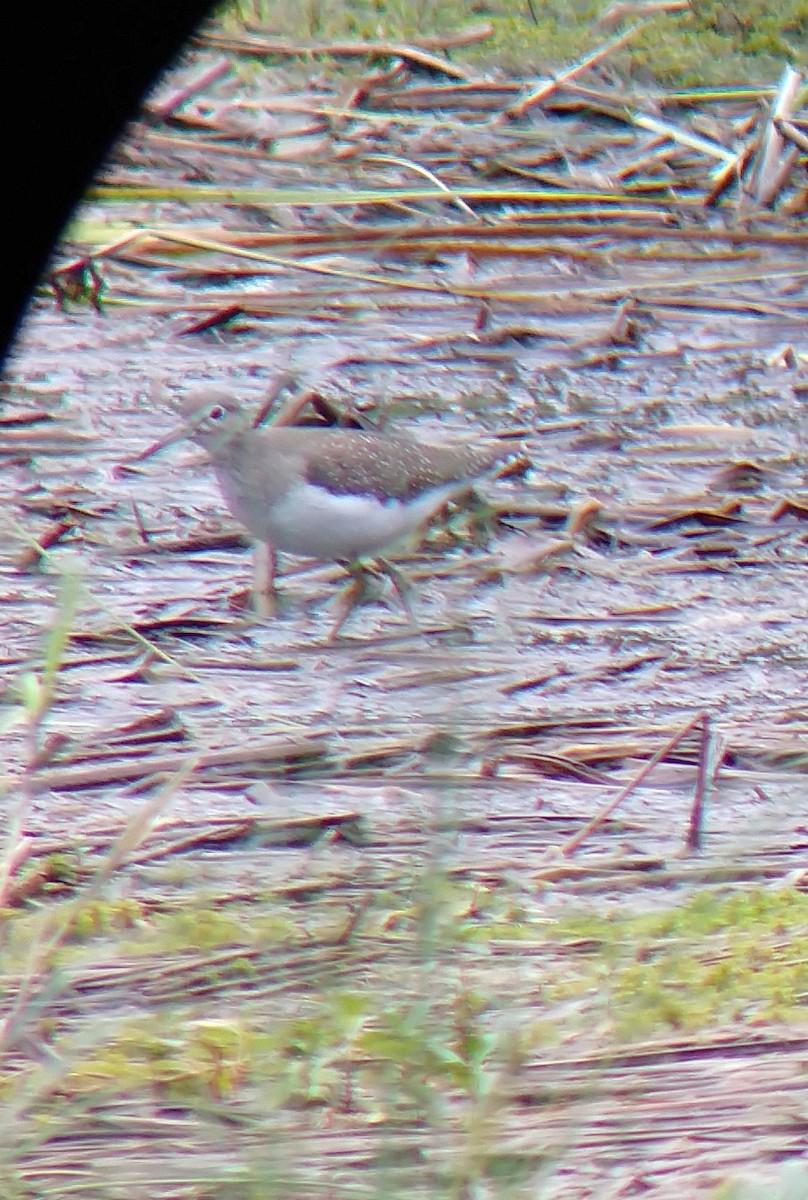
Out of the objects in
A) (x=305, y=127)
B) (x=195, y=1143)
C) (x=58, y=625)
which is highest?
(x=58, y=625)

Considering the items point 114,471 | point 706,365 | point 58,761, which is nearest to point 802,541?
point 706,365

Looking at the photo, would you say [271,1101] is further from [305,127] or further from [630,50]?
[630,50]

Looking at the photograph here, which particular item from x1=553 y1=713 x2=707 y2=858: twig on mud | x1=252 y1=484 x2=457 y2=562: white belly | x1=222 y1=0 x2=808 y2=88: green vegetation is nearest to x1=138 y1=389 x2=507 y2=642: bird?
x1=252 y1=484 x2=457 y2=562: white belly

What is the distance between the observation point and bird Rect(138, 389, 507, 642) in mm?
4957

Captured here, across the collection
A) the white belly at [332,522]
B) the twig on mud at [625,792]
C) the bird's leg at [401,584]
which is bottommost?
the bird's leg at [401,584]

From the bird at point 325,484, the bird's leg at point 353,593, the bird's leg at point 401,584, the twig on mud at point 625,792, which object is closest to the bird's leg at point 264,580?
the bird at point 325,484

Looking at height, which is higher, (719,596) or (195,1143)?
(195,1143)

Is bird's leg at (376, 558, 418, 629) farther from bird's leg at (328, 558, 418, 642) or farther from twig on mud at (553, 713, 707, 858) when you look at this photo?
twig on mud at (553, 713, 707, 858)

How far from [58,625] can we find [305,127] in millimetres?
5983

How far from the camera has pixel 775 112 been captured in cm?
788

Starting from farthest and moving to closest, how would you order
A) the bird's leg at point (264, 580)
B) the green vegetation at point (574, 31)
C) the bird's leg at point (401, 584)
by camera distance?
1. the green vegetation at point (574, 31)
2. the bird's leg at point (401, 584)
3. the bird's leg at point (264, 580)

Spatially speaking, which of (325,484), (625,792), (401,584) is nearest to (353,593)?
(401,584)

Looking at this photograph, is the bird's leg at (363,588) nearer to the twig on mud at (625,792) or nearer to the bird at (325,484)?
the bird at (325,484)

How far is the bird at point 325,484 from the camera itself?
4.96m
